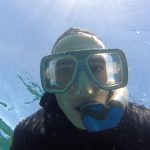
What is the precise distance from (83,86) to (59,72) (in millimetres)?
458

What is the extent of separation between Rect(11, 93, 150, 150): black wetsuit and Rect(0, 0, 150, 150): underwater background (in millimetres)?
6049

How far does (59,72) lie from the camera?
3.62m

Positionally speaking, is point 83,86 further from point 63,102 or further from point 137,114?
point 137,114

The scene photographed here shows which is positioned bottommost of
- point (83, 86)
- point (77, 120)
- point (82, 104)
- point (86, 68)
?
point (77, 120)

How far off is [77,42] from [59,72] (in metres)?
0.41

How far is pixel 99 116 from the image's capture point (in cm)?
303

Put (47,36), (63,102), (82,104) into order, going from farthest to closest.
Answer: (47,36) < (63,102) < (82,104)

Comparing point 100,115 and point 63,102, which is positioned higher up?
point 63,102

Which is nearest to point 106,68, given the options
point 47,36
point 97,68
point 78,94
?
point 97,68

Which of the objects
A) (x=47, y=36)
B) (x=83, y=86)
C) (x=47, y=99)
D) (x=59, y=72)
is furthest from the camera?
(x=47, y=36)

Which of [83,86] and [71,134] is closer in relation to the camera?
[83,86]

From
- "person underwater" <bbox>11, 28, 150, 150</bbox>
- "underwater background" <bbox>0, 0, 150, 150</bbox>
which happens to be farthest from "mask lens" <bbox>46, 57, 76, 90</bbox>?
"underwater background" <bbox>0, 0, 150, 150</bbox>

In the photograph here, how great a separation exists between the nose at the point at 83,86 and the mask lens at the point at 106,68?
12cm

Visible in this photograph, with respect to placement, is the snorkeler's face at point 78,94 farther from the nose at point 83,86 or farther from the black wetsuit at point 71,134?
the black wetsuit at point 71,134
